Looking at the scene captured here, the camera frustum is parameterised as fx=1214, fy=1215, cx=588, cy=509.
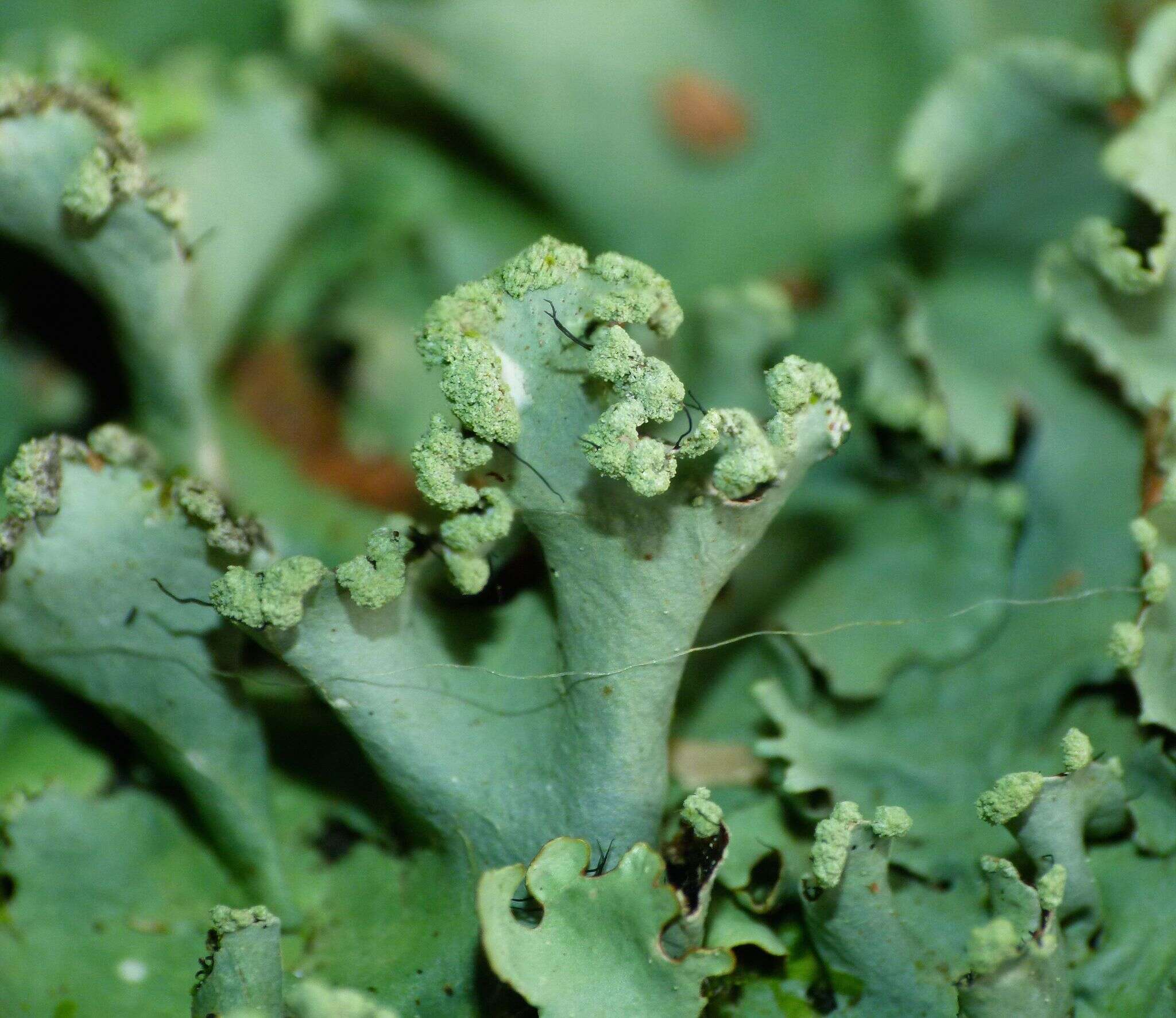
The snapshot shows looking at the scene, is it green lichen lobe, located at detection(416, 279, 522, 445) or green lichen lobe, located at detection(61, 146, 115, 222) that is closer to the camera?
green lichen lobe, located at detection(416, 279, 522, 445)

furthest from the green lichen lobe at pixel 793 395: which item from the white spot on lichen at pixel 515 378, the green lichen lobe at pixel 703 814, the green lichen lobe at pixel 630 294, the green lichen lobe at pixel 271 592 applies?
the green lichen lobe at pixel 271 592

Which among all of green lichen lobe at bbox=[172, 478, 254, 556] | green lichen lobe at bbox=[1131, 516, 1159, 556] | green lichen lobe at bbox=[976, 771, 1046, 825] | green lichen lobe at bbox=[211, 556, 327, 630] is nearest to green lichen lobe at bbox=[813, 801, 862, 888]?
green lichen lobe at bbox=[976, 771, 1046, 825]

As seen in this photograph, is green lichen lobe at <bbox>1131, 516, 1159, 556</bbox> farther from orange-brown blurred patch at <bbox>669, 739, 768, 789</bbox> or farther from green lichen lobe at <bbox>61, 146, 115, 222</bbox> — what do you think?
green lichen lobe at <bbox>61, 146, 115, 222</bbox>

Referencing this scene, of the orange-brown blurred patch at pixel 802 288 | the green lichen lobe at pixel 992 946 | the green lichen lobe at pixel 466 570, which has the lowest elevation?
the green lichen lobe at pixel 466 570

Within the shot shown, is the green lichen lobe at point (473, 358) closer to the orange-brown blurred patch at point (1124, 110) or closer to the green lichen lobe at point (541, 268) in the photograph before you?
the green lichen lobe at point (541, 268)

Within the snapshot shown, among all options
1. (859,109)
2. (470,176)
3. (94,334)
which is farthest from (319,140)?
(859,109)
